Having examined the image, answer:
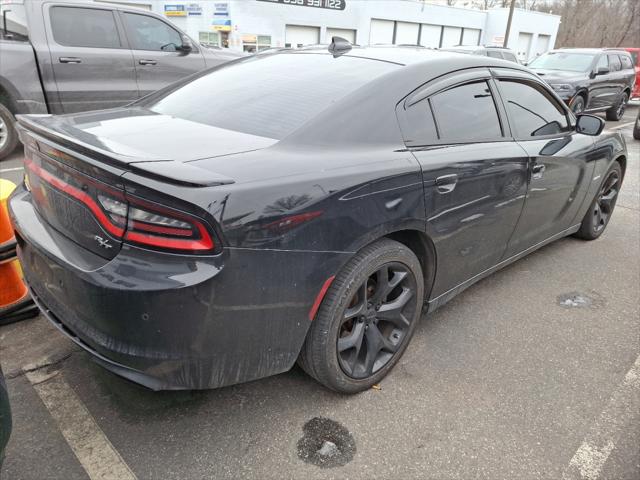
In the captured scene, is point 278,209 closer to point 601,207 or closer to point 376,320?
point 376,320

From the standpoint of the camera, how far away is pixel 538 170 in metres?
3.07

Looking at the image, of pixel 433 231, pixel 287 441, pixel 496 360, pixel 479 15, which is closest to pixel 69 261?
pixel 287 441

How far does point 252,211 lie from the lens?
168 centimetres

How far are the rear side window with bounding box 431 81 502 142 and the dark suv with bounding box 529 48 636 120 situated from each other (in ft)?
29.9

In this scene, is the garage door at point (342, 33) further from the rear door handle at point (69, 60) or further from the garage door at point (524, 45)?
the rear door handle at point (69, 60)

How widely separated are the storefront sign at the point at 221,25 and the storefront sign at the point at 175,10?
1686 mm

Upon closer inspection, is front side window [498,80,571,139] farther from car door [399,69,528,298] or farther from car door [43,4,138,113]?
car door [43,4,138,113]

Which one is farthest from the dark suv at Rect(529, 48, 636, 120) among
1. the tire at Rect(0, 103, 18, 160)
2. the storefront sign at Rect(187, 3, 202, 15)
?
the storefront sign at Rect(187, 3, 202, 15)

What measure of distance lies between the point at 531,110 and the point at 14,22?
6.21 metres

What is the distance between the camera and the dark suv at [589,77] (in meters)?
10.9

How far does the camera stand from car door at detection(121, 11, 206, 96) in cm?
678

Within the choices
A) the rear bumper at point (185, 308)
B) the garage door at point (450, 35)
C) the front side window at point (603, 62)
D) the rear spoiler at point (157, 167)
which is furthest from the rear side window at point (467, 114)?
the garage door at point (450, 35)

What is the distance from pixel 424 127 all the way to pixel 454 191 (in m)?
0.36

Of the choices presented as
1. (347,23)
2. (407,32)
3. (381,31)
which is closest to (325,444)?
(347,23)
